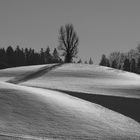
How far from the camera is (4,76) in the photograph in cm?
5016

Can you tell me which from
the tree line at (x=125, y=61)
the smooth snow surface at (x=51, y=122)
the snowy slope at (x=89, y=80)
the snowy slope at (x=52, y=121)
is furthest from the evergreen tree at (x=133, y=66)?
the snowy slope at (x=52, y=121)

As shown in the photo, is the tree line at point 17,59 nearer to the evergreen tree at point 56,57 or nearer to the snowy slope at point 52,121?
the evergreen tree at point 56,57

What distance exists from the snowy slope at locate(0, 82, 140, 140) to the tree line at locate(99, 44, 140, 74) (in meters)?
104

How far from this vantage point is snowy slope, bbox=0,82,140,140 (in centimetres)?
1603

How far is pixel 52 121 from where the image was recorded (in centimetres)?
1777

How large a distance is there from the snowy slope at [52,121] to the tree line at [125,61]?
340ft

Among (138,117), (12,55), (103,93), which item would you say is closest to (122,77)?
(103,93)

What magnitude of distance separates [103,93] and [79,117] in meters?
13.9

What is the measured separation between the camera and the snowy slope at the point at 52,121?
631 inches

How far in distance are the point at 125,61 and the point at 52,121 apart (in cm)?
12010

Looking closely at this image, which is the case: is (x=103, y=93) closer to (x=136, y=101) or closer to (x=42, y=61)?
(x=136, y=101)

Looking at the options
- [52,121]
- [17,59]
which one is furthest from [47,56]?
[52,121]

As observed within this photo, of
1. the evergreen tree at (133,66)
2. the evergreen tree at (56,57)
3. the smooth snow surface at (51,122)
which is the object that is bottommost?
the evergreen tree at (133,66)

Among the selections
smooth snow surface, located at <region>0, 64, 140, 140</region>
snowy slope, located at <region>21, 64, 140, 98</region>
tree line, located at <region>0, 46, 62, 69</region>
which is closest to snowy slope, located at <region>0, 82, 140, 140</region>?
smooth snow surface, located at <region>0, 64, 140, 140</region>
